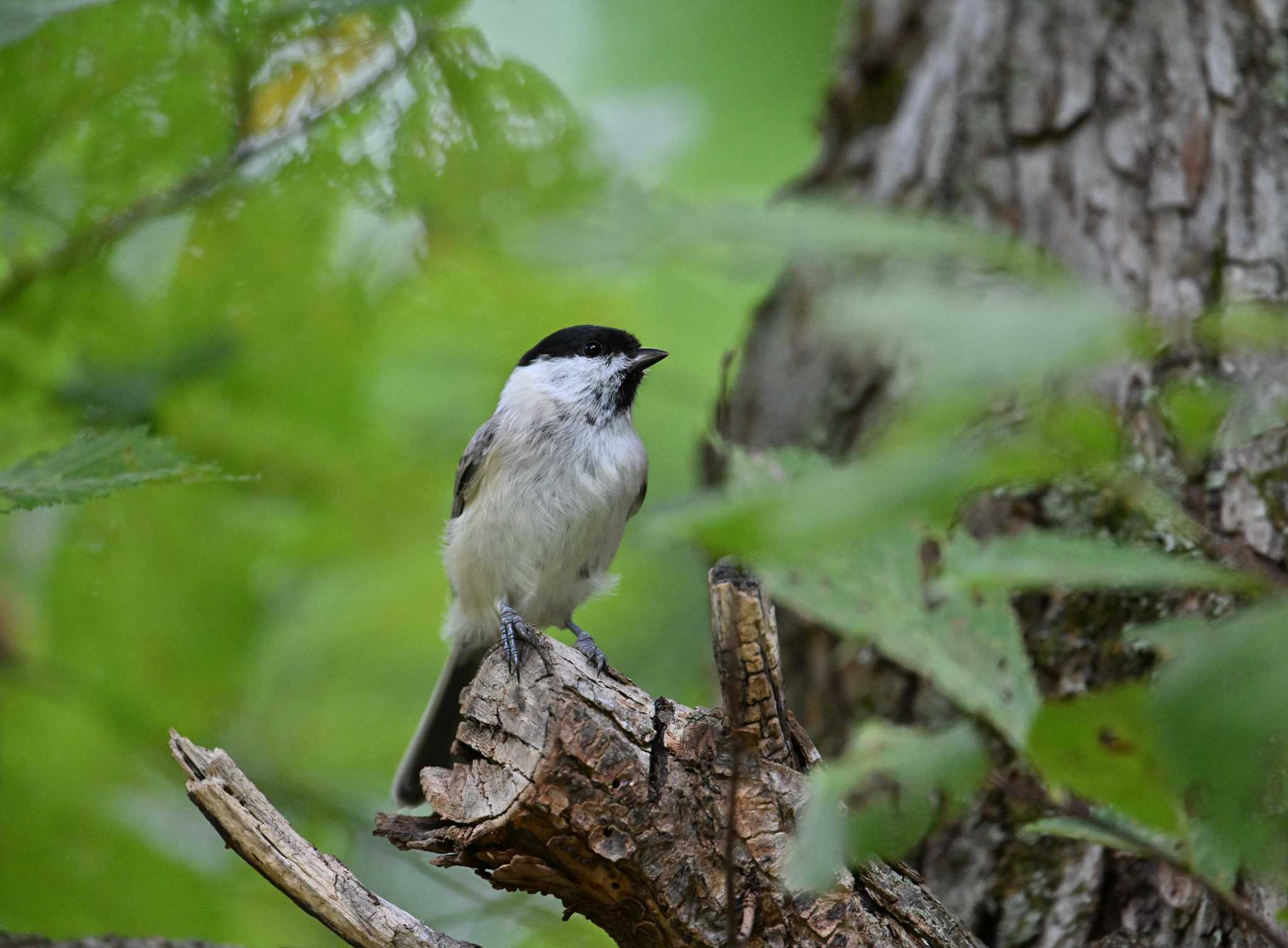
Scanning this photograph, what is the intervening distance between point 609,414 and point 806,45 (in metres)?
2.21

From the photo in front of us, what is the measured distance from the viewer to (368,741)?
402cm

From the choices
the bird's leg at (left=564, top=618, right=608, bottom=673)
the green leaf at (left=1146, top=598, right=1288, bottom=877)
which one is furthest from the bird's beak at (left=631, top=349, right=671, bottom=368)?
the green leaf at (left=1146, top=598, right=1288, bottom=877)

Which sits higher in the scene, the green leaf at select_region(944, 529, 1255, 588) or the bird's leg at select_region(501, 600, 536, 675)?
the bird's leg at select_region(501, 600, 536, 675)

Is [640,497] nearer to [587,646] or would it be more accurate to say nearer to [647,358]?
[647,358]

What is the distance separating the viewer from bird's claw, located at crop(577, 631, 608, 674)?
9.50 ft

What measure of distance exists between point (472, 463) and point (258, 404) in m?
0.73

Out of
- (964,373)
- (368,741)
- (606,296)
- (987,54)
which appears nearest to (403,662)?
(368,741)

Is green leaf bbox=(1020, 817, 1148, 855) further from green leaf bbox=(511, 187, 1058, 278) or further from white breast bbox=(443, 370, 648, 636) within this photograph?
white breast bbox=(443, 370, 648, 636)

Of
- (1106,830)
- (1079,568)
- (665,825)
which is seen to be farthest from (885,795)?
(665,825)

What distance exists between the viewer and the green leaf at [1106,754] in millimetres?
958

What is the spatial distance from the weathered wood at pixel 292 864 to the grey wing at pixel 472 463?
170cm

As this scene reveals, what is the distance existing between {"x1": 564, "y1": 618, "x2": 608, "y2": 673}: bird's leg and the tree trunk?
2.38 feet

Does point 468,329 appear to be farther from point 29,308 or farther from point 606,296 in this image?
point 29,308

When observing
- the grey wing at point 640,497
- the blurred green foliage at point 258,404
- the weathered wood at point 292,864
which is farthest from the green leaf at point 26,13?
the grey wing at point 640,497
